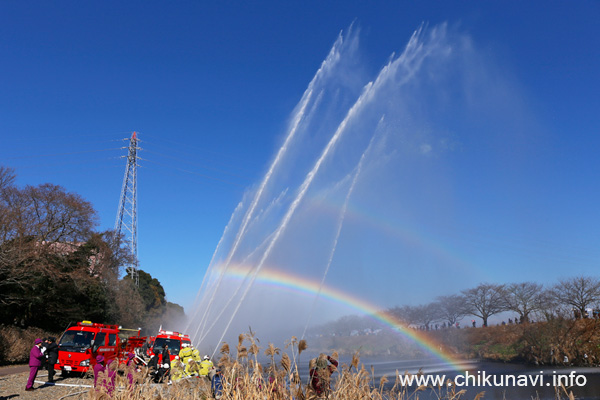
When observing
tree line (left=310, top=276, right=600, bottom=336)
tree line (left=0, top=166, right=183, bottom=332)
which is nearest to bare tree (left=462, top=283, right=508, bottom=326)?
tree line (left=310, top=276, right=600, bottom=336)

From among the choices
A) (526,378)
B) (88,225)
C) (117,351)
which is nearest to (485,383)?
(526,378)

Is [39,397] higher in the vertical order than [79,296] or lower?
lower

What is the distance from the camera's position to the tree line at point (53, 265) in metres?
30.0

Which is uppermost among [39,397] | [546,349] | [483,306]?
[483,306]

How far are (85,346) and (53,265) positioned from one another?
16997 millimetres

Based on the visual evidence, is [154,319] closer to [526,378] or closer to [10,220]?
[10,220]

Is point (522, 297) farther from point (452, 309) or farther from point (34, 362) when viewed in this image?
point (34, 362)

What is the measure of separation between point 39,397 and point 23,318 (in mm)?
25205

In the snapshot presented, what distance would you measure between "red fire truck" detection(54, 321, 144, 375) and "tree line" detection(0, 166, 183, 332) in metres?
10.5

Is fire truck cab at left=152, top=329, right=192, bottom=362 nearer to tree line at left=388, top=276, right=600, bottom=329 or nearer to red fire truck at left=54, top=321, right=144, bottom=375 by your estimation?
red fire truck at left=54, top=321, right=144, bottom=375

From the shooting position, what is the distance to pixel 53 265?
3375 centimetres

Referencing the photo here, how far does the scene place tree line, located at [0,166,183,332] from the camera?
98.3 feet

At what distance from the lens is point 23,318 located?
115 ft

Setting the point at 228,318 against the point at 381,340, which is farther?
the point at 381,340
